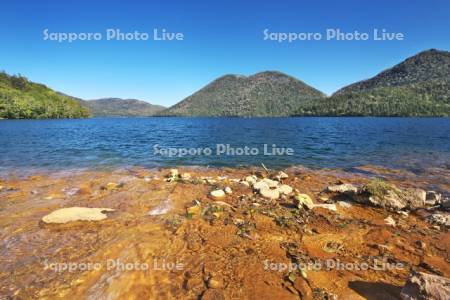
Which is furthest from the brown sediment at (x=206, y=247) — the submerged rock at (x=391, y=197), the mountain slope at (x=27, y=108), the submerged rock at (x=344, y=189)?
the mountain slope at (x=27, y=108)

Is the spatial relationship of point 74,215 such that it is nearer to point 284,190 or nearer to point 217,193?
point 217,193

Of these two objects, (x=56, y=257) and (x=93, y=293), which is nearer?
(x=93, y=293)

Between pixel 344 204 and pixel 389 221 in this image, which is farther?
pixel 344 204

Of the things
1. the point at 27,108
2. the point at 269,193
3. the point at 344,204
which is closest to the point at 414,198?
the point at 344,204

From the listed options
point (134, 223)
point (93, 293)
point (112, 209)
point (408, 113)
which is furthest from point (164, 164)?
point (408, 113)

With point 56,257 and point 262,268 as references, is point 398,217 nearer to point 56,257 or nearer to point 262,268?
point 262,268

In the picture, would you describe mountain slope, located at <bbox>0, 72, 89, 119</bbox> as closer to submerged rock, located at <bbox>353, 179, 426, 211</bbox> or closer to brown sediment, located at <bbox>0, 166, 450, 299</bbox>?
brown sediment, located at <bbox>0, 166, 450, 299</bbox>
